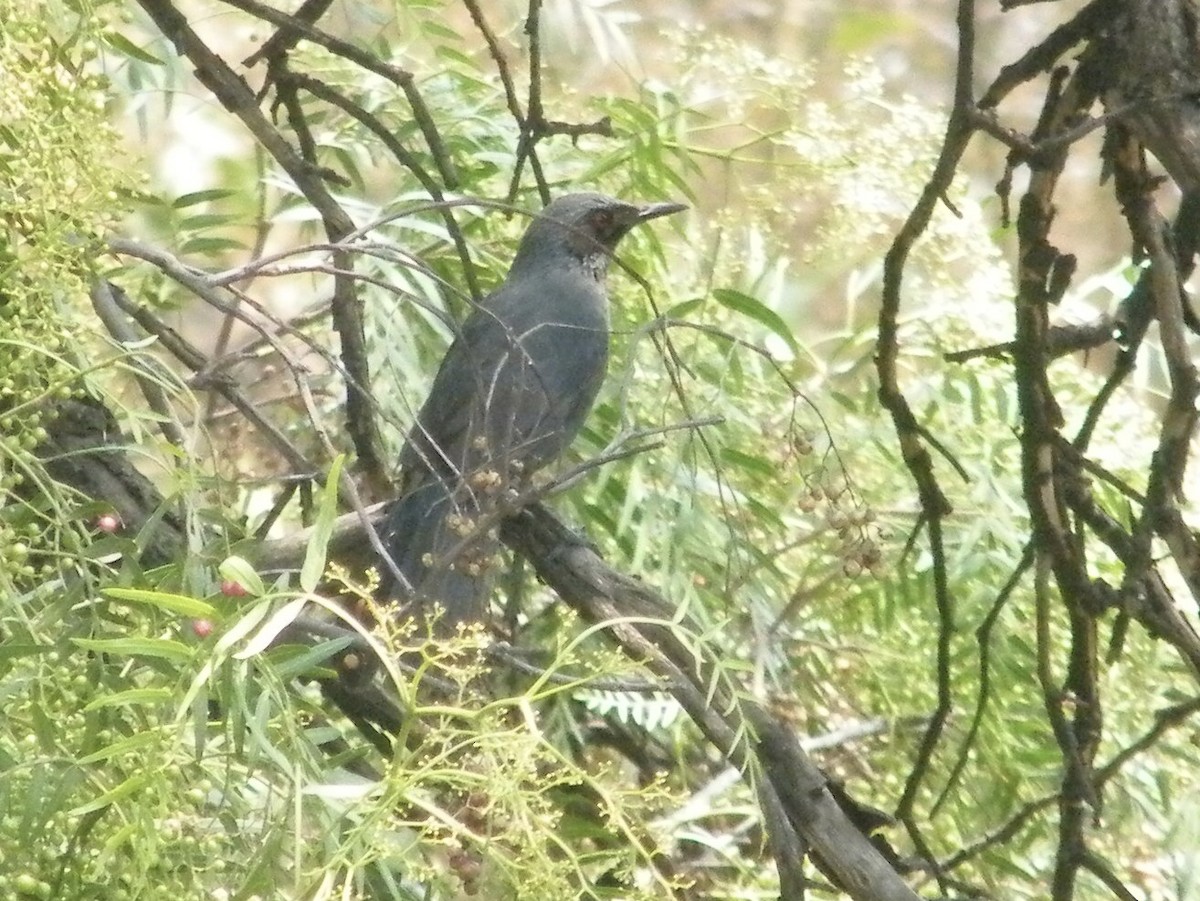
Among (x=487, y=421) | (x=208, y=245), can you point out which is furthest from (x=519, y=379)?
(x=208, y=245)

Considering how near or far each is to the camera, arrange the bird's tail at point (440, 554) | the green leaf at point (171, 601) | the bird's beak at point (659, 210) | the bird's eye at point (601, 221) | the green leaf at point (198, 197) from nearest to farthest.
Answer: the green leaf at point (171, 601)
the bird's tail at point (440, 554)
the green leaf at point (198, 197)
the bird's beak at point (659, 210)
the bird's eye at point (601, 221)

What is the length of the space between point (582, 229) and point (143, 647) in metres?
1.09

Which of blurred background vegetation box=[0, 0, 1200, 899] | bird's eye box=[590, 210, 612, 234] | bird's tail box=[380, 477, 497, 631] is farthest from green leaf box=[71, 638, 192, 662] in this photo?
bird's eye box=[590, 210, 612, 234]

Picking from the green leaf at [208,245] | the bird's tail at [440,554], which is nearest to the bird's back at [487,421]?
the bird's tail at [440,554]

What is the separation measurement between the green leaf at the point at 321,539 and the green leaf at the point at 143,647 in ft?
0.20

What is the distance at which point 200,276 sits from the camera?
1033 mm

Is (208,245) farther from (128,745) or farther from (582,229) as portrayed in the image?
(128,745)

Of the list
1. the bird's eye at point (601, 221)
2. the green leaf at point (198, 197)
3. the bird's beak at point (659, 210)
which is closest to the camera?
the green leaf at point (198, 197)

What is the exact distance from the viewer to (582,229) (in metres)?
1.65

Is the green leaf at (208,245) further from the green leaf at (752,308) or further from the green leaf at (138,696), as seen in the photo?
the green leaf at (138,696)

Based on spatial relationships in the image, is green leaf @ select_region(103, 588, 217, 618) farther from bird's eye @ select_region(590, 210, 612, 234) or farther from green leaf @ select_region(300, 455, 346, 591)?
bird's eye @ select_region(590, 210, 612, 234)

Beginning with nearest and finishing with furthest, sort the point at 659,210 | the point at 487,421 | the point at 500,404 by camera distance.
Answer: the point at 487,421 < the point at 659,210 < the point at 500,404

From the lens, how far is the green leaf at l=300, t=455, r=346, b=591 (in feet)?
1.97

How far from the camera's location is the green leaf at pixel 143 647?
24.0 inches
